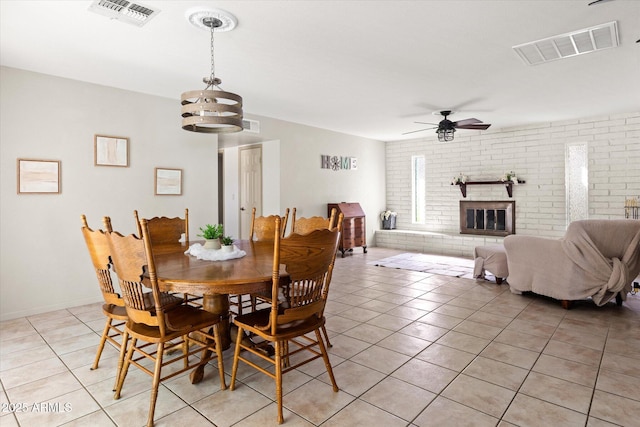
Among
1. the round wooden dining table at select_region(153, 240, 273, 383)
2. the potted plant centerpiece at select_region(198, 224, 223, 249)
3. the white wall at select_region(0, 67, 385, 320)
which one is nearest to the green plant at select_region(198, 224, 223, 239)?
the potted plant centerpiece at select_region(198, 224, 223, 249)

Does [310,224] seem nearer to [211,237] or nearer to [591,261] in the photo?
[211,237]

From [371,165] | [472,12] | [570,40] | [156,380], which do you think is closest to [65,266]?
[156,380]

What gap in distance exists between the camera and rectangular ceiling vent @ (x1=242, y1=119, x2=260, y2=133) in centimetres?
561

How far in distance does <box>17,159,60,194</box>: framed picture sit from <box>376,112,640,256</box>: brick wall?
21.0 ft

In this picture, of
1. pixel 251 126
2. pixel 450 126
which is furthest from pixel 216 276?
pixel 450 126

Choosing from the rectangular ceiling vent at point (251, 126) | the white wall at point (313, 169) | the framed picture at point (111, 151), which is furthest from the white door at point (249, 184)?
the framed picture at point (111, 151)

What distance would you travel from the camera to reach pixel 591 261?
3.70 m

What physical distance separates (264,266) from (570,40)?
123 inches

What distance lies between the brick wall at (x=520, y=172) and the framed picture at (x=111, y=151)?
19.0 feet

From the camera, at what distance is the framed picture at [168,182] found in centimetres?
468

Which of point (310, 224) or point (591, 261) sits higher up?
point (310, 224)

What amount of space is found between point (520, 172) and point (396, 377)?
6016 mm

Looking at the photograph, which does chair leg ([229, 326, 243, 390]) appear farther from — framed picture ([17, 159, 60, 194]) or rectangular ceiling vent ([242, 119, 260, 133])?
rectangular ceiling vent ([242, 119, 260, 133])

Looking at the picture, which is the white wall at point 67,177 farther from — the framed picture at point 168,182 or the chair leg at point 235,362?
the chair leg at point 235,362
